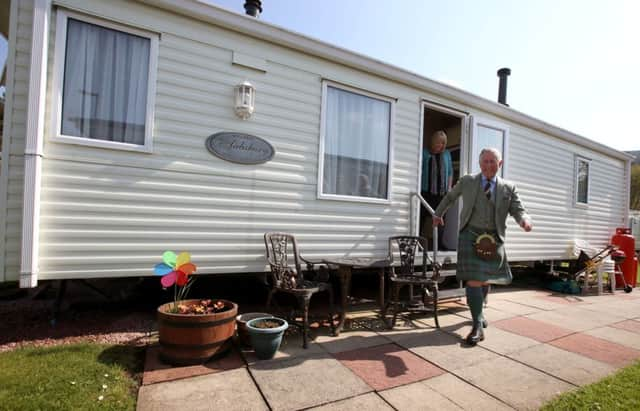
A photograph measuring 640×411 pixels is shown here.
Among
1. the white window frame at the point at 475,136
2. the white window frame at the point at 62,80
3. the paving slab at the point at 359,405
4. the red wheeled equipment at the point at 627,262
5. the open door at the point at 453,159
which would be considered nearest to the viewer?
the paving slab at the point at 359,405

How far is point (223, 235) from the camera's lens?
337 cm

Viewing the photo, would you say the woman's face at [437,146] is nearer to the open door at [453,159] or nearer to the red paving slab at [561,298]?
the open door at [453,159]

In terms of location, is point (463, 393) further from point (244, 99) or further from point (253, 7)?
point (253, 7)

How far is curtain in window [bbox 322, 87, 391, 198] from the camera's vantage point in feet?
13.2

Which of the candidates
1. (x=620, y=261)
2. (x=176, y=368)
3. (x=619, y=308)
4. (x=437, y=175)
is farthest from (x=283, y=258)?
(x=620, y=261)

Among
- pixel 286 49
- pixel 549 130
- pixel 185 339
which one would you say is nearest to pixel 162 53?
pixel 286 49

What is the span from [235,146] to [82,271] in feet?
5.49

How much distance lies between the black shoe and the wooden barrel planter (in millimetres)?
2099

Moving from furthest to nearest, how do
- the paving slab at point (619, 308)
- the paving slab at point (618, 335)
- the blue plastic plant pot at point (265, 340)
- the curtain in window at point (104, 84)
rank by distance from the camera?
the paving slab at point (619, 308), the paving slab at point (618, 335), the curtain in window at point (104, 84), the blue plastic plant pot at point (265, 340)

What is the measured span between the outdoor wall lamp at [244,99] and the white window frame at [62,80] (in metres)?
0.73

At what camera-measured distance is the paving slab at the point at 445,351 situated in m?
2.64

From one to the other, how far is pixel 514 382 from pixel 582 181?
6.16m

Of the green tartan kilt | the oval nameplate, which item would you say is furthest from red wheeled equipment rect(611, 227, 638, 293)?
the oval nameplate

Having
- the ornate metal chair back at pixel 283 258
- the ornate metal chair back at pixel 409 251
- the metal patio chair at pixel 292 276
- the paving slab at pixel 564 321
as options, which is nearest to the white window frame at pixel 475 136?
the ornate metal chair back at pixel 409 251
